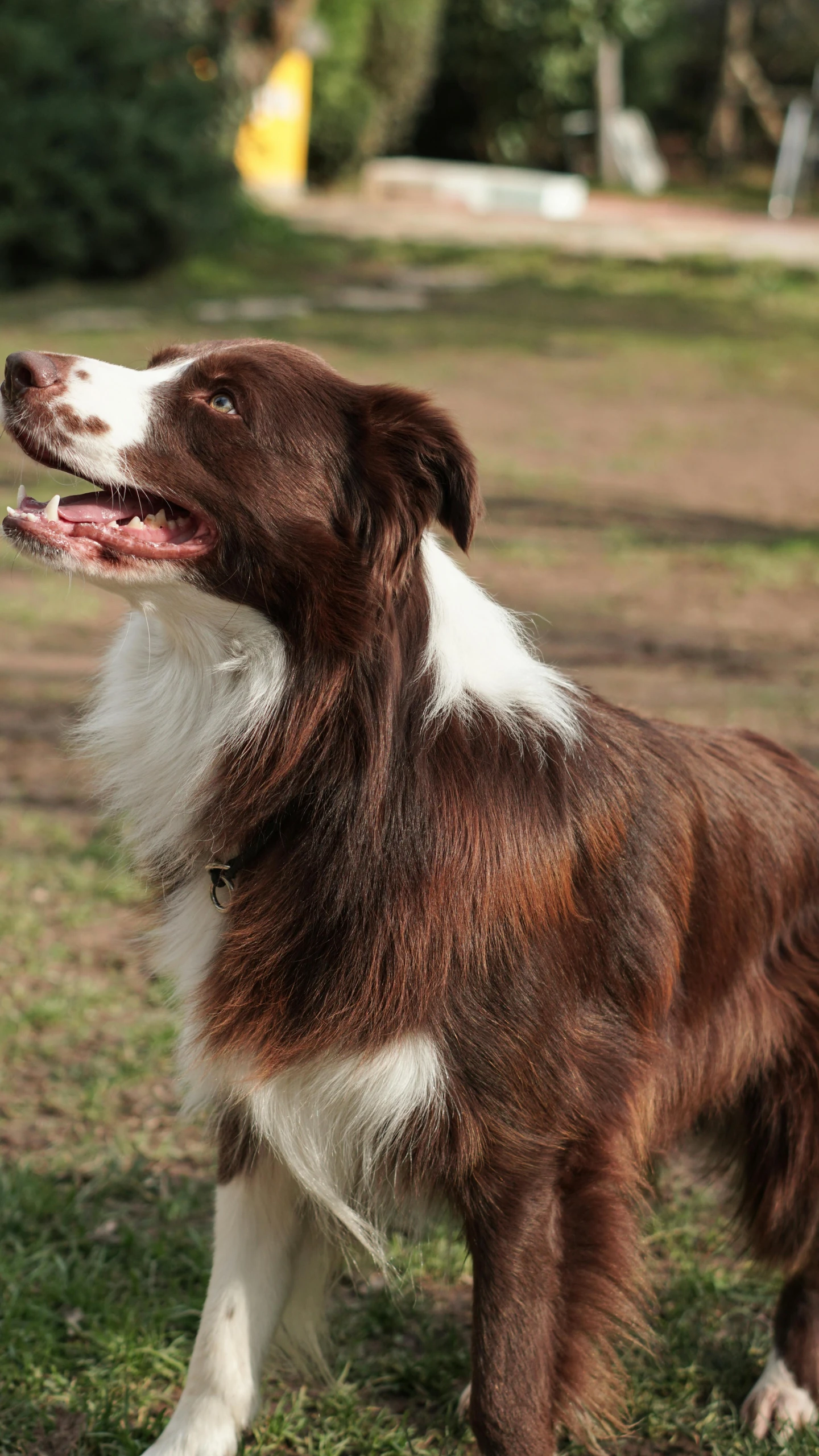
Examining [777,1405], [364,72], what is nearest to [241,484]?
[777,1405]

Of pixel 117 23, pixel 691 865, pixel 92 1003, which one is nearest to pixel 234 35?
pixel 117 23

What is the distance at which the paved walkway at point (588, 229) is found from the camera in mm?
23406

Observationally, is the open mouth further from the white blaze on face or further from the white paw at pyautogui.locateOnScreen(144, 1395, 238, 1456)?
the white paw at pyautogui.locateOnScreen(144, 1395, 238, 1456)

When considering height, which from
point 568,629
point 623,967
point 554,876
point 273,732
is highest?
→ point 273,732

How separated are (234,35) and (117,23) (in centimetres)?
299

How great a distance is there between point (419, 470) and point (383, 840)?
616 millimetres

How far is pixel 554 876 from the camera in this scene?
244 centimetres

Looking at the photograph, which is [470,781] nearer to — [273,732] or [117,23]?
[273,732]

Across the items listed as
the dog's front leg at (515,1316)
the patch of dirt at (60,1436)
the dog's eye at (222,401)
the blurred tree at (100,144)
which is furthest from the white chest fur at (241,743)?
the blurred tree at (100,144)

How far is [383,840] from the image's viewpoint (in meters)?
2.36

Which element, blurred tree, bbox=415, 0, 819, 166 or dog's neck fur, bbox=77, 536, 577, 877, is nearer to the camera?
dog's neck fur, bbox=77, 536, 577, 877

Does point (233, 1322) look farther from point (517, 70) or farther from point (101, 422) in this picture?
point (517, 70)

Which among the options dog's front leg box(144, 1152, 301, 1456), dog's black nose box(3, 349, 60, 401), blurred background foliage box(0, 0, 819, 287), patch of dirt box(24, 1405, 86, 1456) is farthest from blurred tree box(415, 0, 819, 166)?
patch of dirt box(24, 1405, 86, 1456)

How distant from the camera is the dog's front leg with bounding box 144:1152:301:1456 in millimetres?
2697
